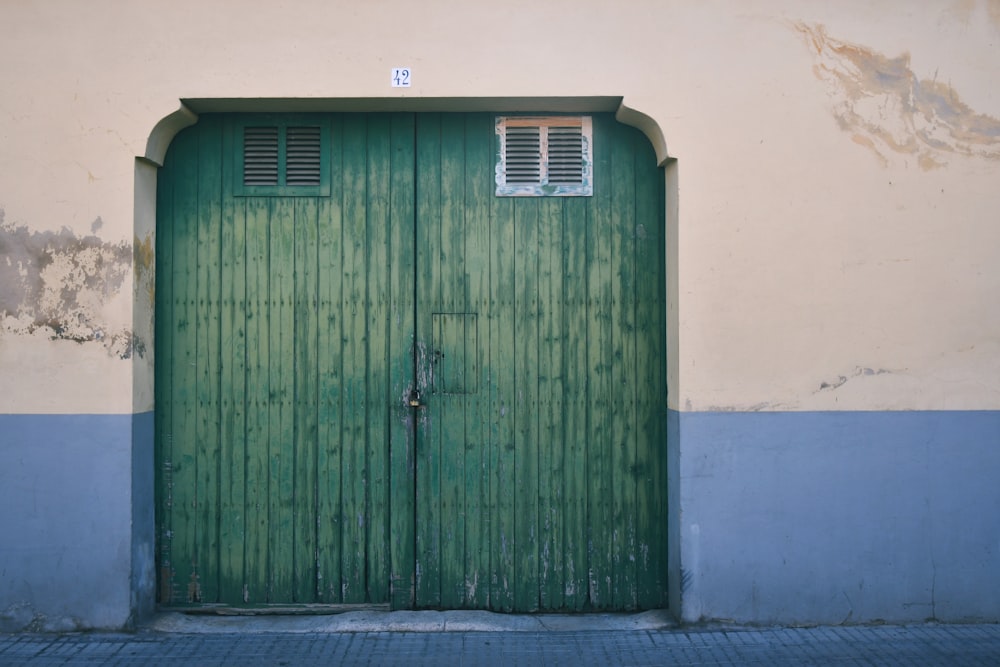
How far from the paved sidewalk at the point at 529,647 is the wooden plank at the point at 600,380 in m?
0.44

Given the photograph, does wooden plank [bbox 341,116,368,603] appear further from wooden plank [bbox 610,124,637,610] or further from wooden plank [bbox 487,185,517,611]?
wooden plank [bbox 610,124,637,610]

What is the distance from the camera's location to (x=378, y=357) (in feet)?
18.1

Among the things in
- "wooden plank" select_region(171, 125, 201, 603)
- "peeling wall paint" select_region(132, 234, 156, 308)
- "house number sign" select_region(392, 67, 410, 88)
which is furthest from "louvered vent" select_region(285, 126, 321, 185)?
"peeling wall paint" select_region(132, 234, 156, 308)

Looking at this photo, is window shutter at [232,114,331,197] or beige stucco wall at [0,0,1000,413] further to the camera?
window shutter at [232,114,331,197]

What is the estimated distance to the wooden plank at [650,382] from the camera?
548 centimetres

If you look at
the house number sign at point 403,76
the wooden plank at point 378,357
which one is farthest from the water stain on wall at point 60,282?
the house number sign at point 403,76

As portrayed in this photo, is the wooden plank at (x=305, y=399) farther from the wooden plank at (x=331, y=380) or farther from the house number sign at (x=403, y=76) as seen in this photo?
the house number sign at (x=403, y=76)

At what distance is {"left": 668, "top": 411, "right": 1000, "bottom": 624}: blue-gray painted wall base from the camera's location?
5.18 m

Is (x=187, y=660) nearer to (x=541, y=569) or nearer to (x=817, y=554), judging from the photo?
(x=541, y=569)

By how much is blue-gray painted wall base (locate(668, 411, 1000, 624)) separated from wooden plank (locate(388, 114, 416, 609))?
165 centimetres

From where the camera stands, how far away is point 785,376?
5.21 meters

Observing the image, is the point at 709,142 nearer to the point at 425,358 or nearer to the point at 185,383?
the point at 425,358

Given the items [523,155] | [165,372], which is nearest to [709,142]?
[523,155]

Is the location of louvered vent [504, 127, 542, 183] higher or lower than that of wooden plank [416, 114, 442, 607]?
higher
